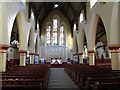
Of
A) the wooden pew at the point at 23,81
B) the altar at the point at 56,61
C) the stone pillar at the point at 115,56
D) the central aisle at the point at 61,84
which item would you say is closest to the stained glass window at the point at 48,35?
the altar at the point at 56,61

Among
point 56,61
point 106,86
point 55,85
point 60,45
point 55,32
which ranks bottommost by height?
point 55,85

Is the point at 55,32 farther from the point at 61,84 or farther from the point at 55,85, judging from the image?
the point at 55,85

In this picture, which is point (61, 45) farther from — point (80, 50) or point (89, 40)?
point (89, 40)

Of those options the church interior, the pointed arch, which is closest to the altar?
the church interior

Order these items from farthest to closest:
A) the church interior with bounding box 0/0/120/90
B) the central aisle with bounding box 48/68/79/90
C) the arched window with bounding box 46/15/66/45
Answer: the arched window with bounding box 46/15/66/45
the central aisle with bounding box 48/68/79/90
the church interior with bounding box 0/0/120/90

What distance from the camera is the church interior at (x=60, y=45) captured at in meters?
7.11

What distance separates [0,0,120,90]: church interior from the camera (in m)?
7.11

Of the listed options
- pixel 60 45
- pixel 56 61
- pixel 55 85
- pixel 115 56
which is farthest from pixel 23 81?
pixel 60 45

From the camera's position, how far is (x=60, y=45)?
3369cm

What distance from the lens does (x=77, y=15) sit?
25.9 meters

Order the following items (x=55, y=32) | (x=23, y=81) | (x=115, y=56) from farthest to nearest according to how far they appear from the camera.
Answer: (x=55, y=32) → (x=115, y=56) → (x=23, y=81)

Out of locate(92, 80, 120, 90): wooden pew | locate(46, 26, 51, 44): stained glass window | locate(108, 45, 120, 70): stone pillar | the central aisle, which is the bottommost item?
the central aisle

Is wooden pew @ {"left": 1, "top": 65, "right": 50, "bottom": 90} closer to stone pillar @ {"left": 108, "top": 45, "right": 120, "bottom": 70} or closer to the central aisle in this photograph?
the central aisle

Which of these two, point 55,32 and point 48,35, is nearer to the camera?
point 55,32
